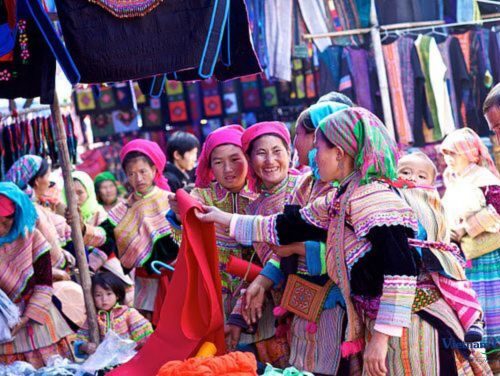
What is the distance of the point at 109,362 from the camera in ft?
16.0

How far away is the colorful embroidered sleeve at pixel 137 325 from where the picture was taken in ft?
19.0

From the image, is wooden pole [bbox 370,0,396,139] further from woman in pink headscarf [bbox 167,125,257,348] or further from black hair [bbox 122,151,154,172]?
woman in pink headscarf [bbox 167,125,257,348]

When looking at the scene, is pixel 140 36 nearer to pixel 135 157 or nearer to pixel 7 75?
pixel 7 75

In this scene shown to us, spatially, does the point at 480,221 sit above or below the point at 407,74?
below

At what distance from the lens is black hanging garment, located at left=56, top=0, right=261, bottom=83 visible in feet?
14.4

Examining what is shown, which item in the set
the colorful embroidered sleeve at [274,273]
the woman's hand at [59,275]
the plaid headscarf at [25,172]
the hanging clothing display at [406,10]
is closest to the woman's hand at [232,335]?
the colorful embroidered sleeve at [274,273]

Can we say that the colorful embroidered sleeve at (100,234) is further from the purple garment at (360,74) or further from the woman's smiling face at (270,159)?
the purple garment at (360,74)

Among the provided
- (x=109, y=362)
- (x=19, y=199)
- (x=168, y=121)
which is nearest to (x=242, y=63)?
(x=19, y=199)

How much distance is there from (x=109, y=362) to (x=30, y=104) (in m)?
3.75

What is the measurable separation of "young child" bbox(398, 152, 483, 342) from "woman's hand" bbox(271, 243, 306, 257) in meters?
0.55

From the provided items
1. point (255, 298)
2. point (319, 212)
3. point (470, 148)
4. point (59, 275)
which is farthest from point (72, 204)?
point (470, 148)

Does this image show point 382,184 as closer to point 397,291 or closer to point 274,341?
point 397,291

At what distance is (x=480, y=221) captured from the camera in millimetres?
5875

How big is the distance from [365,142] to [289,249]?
2.54 ft
